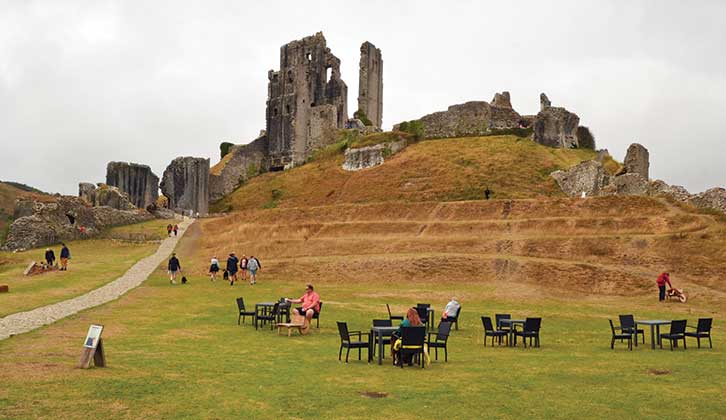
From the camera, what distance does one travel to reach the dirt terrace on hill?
122 feet

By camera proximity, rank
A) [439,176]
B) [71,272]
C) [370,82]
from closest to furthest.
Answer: [71,272], [439,176], [370,82]

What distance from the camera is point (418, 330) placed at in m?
15.7

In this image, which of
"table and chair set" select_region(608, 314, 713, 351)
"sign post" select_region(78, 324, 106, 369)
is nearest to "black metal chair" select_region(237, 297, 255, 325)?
"sign post" select_region(78, 324, 106, 369)

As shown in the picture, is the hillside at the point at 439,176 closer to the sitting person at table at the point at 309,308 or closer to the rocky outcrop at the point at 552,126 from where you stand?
the rocky outcrop at the point at 552,126

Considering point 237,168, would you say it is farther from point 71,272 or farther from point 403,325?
point 403,325

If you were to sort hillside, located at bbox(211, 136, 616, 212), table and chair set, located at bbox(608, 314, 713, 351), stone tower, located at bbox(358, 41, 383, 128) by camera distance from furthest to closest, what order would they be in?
stone tower, located at bbox(358, 41, 383, 128), hillside, located at bbox(211, 136, 616, 212), table and chair set, located at bbox(608, 314, 713, 351)

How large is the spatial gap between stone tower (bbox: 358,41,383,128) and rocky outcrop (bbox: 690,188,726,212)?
59.0m

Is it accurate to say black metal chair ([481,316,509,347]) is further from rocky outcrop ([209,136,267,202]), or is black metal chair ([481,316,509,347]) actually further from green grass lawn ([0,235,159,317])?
rocky outcrop ([209,136,267,202])

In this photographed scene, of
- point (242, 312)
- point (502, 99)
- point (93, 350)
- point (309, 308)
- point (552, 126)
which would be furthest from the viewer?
point (502, 99)

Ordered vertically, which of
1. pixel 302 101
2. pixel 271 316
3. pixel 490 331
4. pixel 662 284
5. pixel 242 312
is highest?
pixel 302 101

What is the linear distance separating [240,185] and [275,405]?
83.7 metres

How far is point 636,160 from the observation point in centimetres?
5800

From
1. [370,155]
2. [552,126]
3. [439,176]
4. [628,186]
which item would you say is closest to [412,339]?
[628,186]

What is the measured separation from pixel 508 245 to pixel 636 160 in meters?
21.8
